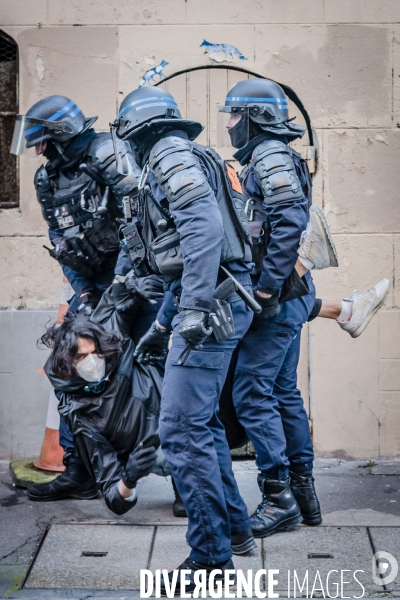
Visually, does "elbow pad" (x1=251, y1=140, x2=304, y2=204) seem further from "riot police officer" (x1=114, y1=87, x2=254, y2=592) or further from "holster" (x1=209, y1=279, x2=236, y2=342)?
"holster" (x1=209, y1=279, x2=236, y2=342)

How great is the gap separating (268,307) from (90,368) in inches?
38.4

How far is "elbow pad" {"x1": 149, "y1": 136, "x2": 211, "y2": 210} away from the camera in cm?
383

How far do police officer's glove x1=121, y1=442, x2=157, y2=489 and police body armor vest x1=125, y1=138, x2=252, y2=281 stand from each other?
971mm

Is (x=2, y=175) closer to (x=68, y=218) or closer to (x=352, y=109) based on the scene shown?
(x=68, y=218)

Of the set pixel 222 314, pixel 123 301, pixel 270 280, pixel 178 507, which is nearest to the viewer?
pixel 222 314

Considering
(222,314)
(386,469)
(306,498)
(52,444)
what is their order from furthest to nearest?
(386,469)
(52,444)
(306,498)
(222,314)

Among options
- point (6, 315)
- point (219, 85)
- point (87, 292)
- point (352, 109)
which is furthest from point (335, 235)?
point (6, 315)

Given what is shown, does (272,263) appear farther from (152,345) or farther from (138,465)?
(138,465)

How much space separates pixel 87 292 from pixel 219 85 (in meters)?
1.59

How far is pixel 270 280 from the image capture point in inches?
177

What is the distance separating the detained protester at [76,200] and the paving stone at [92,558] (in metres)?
0.59

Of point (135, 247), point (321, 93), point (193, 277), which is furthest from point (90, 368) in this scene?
point (321, 93)

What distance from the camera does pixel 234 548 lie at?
4.36 m

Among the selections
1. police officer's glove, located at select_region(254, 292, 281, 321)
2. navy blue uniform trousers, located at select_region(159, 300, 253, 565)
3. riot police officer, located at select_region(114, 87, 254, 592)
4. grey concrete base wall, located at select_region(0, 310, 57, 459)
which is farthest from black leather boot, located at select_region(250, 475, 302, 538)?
grey concrete base wall, located at select_region(0, 310, 57, 459)
